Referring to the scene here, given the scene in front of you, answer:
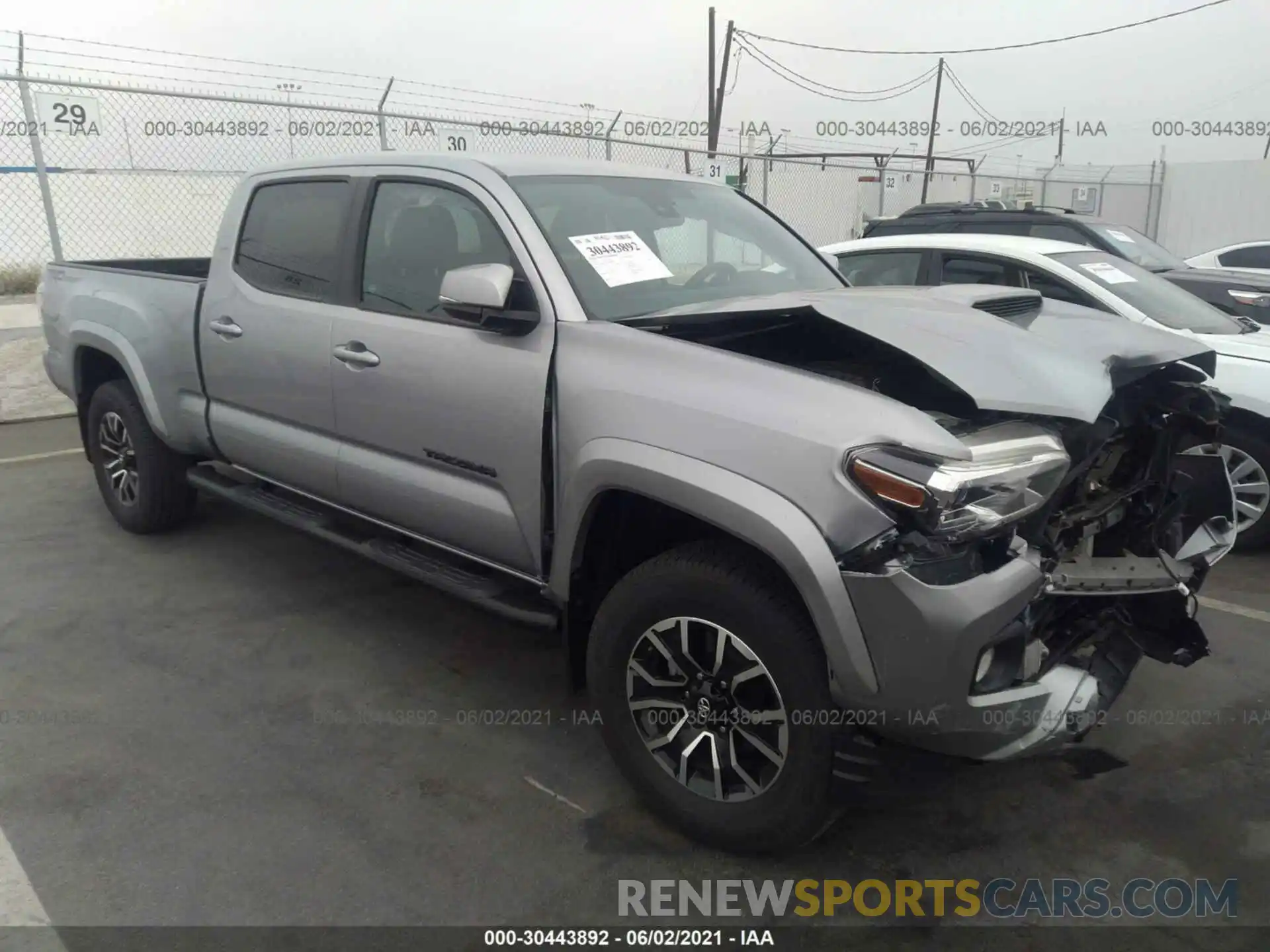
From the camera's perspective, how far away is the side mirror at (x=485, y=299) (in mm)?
2859

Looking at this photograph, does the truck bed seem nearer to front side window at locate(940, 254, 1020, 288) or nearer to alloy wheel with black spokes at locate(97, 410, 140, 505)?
alloy wheel with black spokes at locate(97, 410, 140, 505)

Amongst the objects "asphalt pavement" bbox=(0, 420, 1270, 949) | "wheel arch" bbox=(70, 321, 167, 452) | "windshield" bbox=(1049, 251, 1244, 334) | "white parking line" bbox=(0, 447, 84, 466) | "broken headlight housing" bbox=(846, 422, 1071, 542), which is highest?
"windshield" bbox=(1049, 251, 1244, 334)

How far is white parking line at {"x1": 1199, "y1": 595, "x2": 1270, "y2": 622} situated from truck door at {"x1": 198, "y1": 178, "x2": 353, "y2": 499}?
3.95 m

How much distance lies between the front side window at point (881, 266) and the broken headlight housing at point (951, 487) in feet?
13.3

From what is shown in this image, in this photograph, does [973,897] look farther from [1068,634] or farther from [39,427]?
[39,427]

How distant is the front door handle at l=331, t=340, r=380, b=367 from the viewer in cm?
347

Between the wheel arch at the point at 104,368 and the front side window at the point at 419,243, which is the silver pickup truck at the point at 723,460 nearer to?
the front side window at the point at 419,243

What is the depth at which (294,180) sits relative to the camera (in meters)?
4.12

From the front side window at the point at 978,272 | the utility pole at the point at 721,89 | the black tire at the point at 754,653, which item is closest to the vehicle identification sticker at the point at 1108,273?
the front side window at the point at 978,272

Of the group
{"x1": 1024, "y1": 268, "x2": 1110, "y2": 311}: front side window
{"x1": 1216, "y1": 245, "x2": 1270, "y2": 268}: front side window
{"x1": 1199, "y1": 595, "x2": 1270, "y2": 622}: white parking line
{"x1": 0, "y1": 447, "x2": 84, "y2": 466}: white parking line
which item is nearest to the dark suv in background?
{"x1": 1024, "y1": 268, "x2": 1110, "y2": 311}: front side window

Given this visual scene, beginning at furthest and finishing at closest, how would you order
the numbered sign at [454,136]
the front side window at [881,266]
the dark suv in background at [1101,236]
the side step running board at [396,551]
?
the numbered sign at [454,136]
the dark suv in background at [1101,236]
the front side window at [881,266]
the side step running board at [396,551]

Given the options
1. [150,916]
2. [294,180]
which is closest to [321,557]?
[294,180]

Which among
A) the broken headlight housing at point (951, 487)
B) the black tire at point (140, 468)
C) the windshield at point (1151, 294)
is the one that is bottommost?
the black tire at point (140, 468)

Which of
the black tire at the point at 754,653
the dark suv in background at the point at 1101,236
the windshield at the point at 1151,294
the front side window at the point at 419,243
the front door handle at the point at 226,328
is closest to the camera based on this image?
the black tire at the point at 754,653
